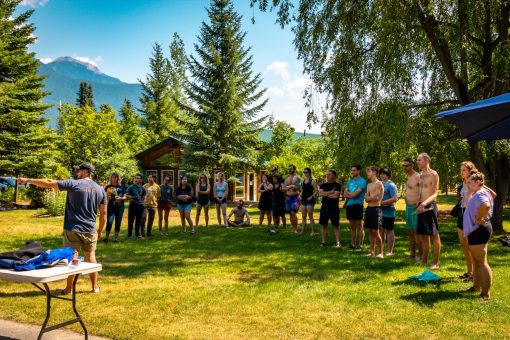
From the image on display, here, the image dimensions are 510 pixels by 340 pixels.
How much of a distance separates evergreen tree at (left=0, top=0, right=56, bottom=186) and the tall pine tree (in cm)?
903

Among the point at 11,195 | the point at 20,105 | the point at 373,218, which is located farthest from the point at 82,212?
the point at 11,195

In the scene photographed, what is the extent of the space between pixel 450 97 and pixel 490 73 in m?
1.45

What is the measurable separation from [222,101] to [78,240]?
24.1 m

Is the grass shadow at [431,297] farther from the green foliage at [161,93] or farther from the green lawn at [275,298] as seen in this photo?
the green foliage at [161,93]

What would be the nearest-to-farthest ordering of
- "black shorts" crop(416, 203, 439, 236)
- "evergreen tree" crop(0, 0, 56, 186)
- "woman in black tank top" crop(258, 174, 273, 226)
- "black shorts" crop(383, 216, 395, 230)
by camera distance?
1. "black shorts" crop(416, 203, 439, 236)
2. "black shorts" crop(383, 216, 395, 230)
3. "woman in black tank top" crop(258, 174, 273, 226)
4. "evergreen tree" crop(0, 0, 56, 186)

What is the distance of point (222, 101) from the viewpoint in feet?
97.3

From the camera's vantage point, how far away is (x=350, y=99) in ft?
41.8

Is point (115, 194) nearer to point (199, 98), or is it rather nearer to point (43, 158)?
point (43, 158)

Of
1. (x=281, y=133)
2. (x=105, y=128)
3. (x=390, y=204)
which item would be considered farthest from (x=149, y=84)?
(x=390, y=204)

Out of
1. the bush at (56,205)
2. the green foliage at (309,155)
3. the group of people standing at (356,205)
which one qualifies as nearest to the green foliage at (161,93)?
the green foliage at (309,155)

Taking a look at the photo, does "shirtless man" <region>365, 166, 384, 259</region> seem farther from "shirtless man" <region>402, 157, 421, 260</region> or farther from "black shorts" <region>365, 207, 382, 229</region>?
"shirtless man" <region>402, 157, 421, 260</region>

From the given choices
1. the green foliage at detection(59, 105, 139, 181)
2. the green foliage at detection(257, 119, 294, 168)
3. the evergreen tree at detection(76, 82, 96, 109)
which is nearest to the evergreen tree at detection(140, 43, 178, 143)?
the green foliage at detection(59, 105, 139, 181)

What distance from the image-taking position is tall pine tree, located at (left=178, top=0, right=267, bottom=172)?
29531 mm

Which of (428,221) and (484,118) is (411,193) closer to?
(428,221)
